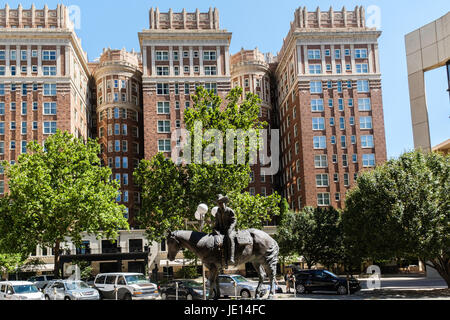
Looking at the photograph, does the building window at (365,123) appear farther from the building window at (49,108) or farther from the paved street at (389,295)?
the building window at (49,108)

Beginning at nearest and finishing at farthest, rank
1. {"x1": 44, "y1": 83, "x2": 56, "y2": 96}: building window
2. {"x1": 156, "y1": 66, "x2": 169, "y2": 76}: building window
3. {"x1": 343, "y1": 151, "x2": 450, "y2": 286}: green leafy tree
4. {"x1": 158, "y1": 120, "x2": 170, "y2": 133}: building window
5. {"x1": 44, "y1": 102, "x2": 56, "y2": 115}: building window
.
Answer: {"x1": 343, "y1": 151, "x2": 450, "y2": 286}: green leafy tree → {"x1": 44, "y1": 102, "x2": 56, "y2": 115}: building window → {"x1": 44, "y1": 83, "x2": 56, "y2": 96}: building window → {"x1": 158, "y1": 120, "x2": 170, "y2": 133}: building window → {"x1": 156, "y1": 66, "x2": 169, "y2": 76}: building window

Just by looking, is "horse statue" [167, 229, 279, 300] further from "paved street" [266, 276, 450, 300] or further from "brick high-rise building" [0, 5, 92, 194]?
"brick high-rise building" [0, 5, 92, 194]

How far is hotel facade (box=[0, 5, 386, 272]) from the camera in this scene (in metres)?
67.2

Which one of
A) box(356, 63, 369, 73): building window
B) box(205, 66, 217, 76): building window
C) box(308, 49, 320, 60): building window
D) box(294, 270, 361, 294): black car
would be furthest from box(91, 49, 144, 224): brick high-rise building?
box(294, 270, 361, 294): black car

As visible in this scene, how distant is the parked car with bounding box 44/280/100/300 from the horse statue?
43.1 feet

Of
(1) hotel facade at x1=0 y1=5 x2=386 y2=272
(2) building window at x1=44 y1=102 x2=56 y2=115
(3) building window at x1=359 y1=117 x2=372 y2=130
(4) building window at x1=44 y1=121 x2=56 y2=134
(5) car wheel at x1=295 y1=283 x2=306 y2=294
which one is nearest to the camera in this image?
(5) car wheel at x1=295 y1=283 x2=306 y2=294

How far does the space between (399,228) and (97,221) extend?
2210 cm

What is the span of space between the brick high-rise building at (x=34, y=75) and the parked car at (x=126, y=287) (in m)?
43.6

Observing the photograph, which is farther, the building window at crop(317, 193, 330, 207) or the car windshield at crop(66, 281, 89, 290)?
the building window at crop(317, 193, 330, 207)

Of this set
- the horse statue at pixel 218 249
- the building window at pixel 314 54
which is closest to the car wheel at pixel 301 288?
the horse statue at pixel 218 249

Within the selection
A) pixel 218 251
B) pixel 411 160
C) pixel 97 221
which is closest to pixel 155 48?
pixel 97 221

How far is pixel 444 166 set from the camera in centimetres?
3025
